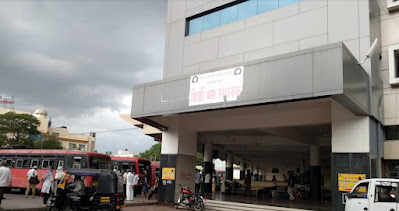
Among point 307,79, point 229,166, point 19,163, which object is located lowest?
point 19,163

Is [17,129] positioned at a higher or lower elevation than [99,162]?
higher

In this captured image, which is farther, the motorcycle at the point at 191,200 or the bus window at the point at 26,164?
the bus window at the point at 26,164

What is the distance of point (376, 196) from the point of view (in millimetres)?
9438

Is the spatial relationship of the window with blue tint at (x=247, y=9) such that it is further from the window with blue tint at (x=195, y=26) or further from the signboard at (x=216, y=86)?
the signboard at (x=216, y=86)

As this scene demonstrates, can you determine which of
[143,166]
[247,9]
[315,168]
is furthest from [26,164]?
[315,168]

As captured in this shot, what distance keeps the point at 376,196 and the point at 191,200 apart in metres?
8.10

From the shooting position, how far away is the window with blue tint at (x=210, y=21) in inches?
708

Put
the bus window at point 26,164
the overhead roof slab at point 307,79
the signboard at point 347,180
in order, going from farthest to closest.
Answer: the bus window at point 26,164
the signboard at point 347,180
the overhead roof slab at point 307,79

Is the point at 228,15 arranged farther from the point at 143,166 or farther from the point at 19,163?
the point at 19,163

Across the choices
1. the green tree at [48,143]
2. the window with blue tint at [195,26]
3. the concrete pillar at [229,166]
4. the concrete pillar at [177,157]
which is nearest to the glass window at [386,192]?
the concrete pillar at [177,157]

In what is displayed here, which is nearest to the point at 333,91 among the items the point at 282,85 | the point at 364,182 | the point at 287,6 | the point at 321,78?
the point at 321,78

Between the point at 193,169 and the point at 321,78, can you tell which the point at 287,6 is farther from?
the point at 193,169

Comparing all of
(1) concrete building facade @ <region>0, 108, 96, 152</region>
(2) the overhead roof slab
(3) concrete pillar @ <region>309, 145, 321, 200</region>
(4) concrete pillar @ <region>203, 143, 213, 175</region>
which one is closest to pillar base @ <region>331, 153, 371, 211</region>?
(2) the overhead roof slab

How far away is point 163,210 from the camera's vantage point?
15359 millimetres
